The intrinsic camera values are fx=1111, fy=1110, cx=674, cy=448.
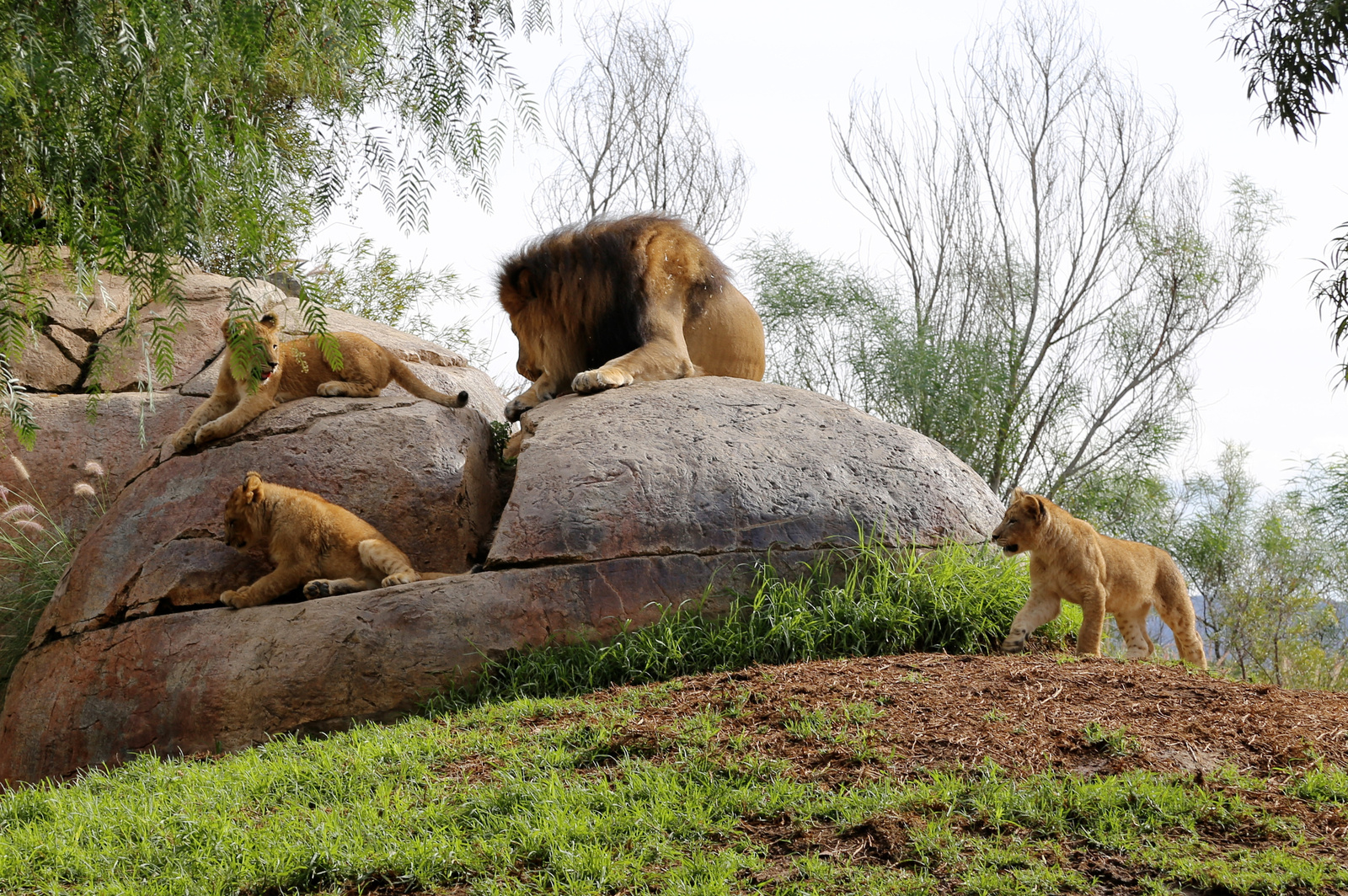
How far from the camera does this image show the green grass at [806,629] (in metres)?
6.20

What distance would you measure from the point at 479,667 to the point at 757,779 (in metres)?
2.31

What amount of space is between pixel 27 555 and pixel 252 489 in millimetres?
3004

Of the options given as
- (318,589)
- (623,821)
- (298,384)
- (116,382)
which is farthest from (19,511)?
(623,821)

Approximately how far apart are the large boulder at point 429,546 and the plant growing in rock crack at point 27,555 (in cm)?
100

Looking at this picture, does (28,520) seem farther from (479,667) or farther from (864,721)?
(864,721)

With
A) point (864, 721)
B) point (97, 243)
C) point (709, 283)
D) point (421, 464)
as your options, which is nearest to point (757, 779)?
point (864, 721)

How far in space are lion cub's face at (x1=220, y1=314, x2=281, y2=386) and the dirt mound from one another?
7.44ft

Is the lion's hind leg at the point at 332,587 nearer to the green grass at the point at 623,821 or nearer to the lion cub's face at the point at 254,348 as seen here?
the green grass at the point at 623,821

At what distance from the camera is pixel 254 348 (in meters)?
4.45

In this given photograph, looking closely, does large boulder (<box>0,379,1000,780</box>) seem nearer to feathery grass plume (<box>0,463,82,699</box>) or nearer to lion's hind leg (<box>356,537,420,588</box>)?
lion's hind leg (<box>356,537,420,588</box>)

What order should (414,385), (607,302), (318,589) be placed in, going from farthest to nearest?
(607,302) < (414,385) < (318,589)

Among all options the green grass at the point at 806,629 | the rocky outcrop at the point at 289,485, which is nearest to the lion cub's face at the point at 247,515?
the rocky outcrop at the point at 289,485

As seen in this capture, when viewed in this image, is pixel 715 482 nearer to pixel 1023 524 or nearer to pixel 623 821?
pixel 1023 524

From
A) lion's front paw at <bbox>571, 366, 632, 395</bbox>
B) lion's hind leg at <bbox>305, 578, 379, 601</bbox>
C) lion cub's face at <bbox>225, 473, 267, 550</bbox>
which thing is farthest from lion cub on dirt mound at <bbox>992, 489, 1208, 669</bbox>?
lion cub's face at <bbox>225, 473, 267, 550</bbox>
